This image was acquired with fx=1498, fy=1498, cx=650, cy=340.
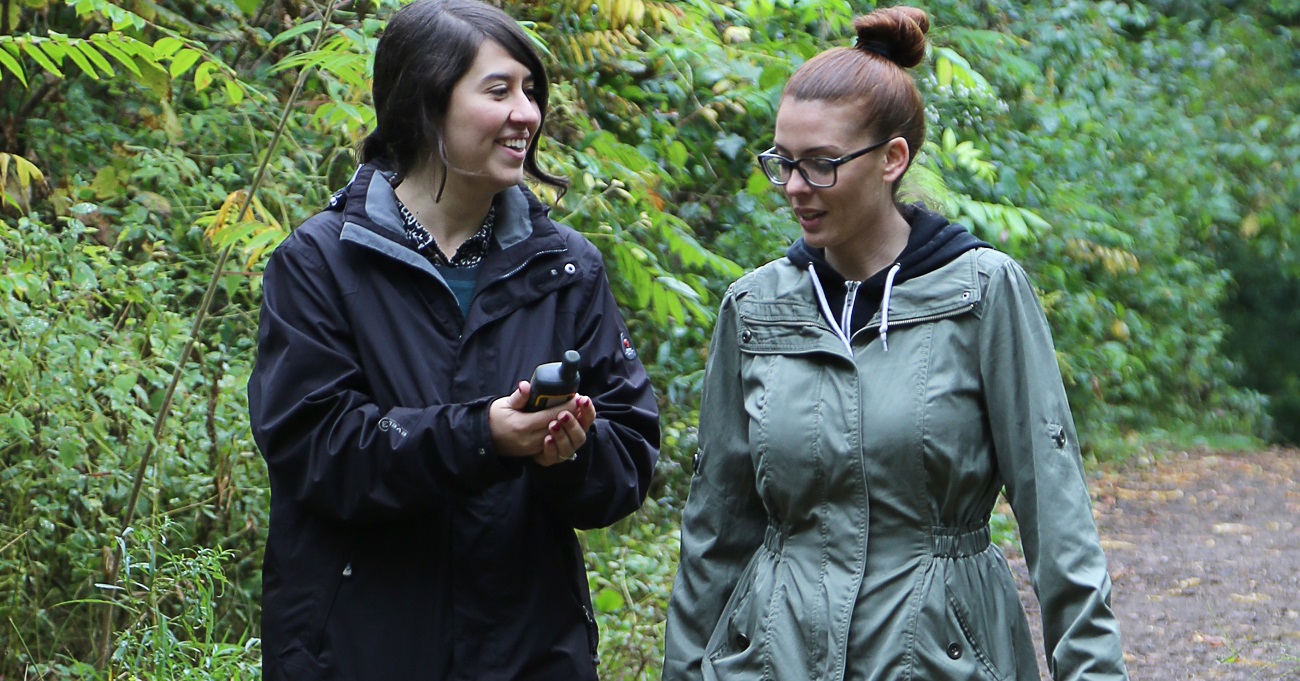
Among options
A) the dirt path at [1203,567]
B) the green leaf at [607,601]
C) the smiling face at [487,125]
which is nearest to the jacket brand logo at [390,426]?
the smiling face at [487,125]

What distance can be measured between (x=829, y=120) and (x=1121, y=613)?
209 inches

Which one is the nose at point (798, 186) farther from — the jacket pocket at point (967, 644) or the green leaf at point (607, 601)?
the green leaf at point (607, 601)

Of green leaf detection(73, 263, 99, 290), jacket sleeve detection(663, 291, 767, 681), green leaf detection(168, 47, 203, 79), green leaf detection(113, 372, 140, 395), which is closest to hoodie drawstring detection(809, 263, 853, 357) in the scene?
jacket sleeve detection(663, 291, 767, 681)

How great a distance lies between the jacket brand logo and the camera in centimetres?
262

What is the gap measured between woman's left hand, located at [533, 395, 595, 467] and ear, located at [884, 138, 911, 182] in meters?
0.68

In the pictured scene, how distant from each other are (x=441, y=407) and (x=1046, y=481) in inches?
41.1

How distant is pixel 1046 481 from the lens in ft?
8.14

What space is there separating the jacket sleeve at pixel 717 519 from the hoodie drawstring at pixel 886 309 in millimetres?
323

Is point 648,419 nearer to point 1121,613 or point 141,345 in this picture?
point 141,345

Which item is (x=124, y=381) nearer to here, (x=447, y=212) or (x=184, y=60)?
(x=184, y=60)

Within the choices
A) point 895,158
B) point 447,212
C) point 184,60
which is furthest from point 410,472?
point 184,60

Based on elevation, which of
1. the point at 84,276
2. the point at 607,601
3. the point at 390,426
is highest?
the point at 390,426

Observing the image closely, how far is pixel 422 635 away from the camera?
272 centimetres

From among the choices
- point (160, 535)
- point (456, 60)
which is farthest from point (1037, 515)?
point (160, 535)
